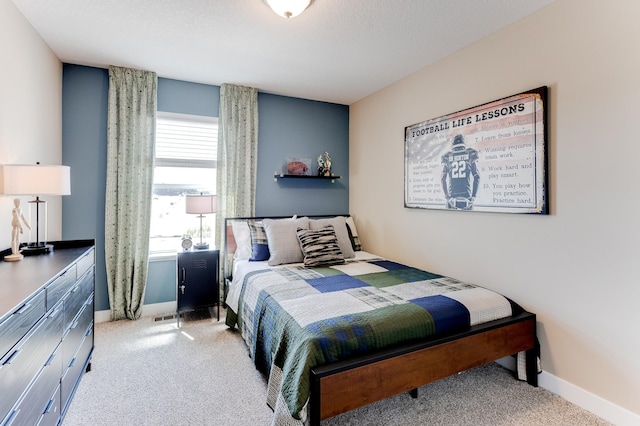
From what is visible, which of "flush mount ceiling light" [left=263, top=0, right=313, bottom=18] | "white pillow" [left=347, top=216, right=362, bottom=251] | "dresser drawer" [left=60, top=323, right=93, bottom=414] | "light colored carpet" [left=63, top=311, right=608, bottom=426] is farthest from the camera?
"white pillow" [left=347, top=216, right=362, bottom=251]

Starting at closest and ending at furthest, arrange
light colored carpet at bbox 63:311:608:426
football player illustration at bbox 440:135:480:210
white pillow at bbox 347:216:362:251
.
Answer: light colored carpet at bbox 63:311:608:426 → football player illustration at bbox 440:135:480:210 → white pillow at bbox 347:216:362:251

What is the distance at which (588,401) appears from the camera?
6.56 feet

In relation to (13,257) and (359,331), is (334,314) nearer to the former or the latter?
(359,331)

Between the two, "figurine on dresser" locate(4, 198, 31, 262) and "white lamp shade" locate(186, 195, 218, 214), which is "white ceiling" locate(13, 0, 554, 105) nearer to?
"white lamp shade" locate(186, 195, 218, 214)

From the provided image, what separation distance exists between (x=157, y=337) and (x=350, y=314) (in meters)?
2.06

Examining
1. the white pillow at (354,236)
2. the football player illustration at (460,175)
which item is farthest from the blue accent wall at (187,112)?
the football player illustration at (460,175)

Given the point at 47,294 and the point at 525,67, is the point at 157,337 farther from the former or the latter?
the point at 525,67

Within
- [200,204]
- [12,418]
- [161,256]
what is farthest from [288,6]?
[161,256]

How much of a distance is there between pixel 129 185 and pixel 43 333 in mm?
2172

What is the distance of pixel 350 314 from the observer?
6.13ft

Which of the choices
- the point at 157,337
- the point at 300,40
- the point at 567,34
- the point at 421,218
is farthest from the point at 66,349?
the point at 567,34

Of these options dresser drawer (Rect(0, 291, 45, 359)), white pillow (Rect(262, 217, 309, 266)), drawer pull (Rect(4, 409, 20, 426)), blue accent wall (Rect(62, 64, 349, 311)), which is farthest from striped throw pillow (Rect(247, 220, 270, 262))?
drawer pull (Rect(4, 409, 20, 426))

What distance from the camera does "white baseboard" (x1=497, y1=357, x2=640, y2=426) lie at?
1837 millimetres

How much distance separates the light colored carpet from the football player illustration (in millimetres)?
1336
